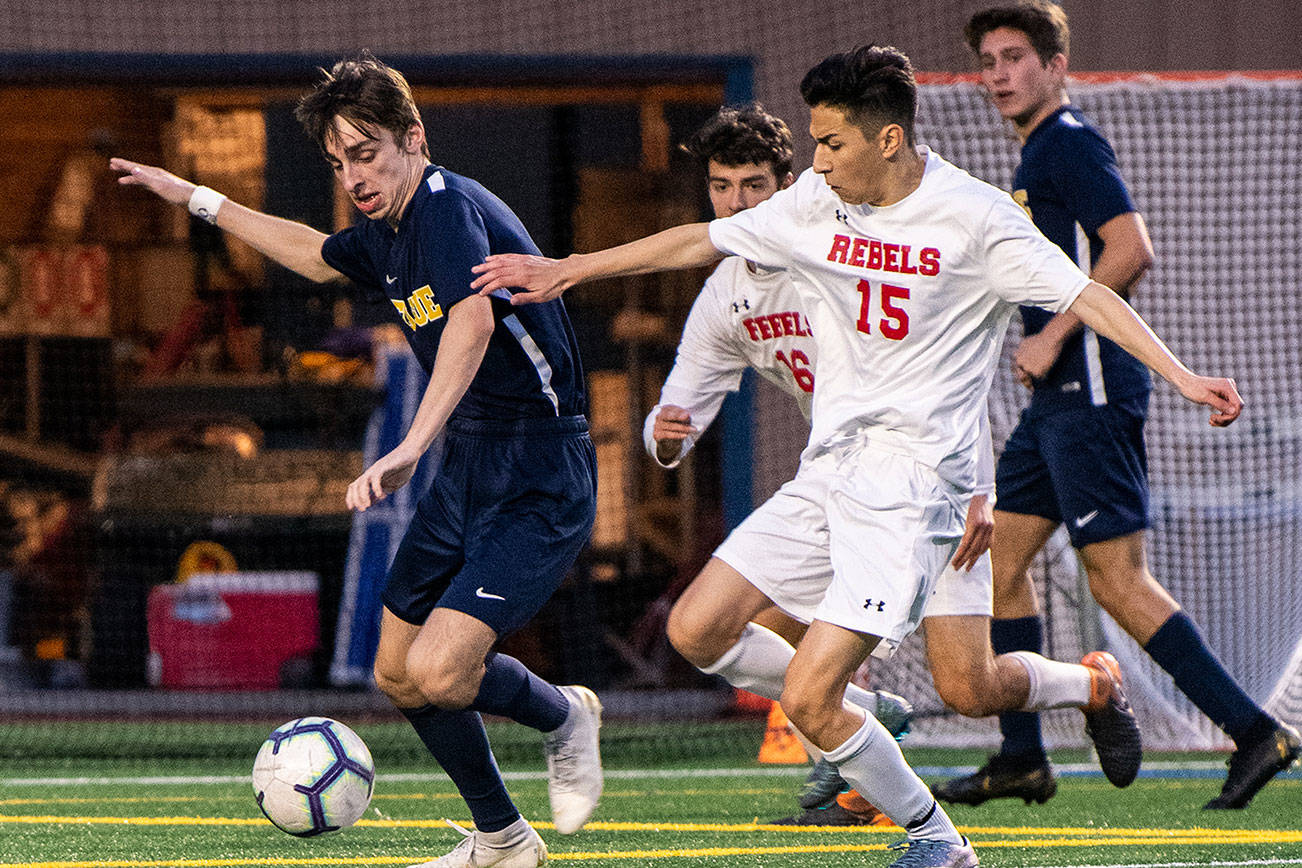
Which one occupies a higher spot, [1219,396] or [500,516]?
[1219,396]

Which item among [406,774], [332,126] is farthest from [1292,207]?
[332,126]

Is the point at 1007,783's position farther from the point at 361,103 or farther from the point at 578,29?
the point at 578,29

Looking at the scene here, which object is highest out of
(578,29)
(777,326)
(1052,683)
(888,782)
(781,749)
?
(578,29)

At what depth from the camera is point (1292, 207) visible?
797 cm

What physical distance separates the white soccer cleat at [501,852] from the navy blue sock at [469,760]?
0.04 metres

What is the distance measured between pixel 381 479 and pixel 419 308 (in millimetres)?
644

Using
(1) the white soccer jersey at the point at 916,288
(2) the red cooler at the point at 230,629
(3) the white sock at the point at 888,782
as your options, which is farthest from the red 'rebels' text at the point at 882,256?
(2) the red cooler at the point at 230,629

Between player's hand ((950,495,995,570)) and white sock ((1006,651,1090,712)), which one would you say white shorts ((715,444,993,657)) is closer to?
player's hand ((950,495,995,570))

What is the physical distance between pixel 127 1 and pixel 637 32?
2.75m

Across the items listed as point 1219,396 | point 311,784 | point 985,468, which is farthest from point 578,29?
point 1219,396

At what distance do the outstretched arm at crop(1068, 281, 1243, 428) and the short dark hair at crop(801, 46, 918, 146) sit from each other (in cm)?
56

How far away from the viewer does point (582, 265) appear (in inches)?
150

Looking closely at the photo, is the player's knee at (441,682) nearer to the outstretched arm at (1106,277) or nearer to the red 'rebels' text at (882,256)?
the red 'rebels' text at (882,256)

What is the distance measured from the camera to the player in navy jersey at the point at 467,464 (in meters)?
4.10
